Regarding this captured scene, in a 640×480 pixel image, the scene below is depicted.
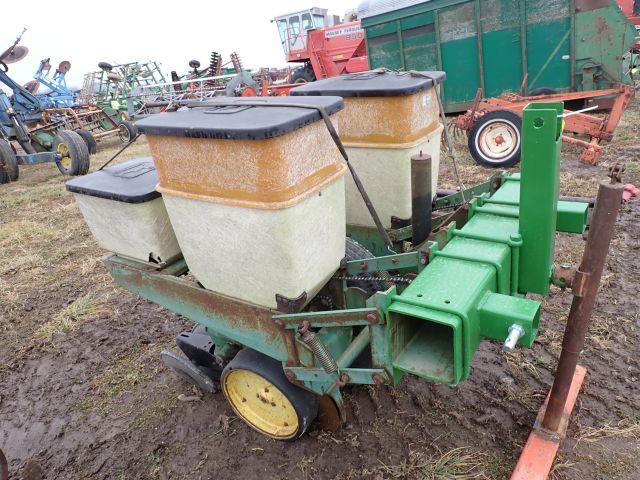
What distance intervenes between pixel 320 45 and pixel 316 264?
478 inches

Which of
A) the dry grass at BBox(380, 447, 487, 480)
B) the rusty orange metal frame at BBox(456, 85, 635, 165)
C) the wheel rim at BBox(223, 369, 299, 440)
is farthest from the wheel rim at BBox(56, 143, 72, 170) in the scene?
the dry grass at BBox(380, 447, 487, 480)

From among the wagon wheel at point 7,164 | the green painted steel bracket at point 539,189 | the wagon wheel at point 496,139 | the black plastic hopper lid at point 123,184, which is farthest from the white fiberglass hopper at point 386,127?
the wagon wheel at point 7,164

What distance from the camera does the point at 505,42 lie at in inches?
285

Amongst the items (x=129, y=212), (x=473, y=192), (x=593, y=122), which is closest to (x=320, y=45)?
(x=593, y=122)

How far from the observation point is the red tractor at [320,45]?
11906 millimetres

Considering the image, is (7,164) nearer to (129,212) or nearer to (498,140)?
(129,212)

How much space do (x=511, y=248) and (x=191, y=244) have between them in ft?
4.17

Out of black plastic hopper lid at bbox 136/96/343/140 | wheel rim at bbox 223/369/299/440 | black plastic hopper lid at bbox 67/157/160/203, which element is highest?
black plastic hopper lid at bbox 136/96/343/140

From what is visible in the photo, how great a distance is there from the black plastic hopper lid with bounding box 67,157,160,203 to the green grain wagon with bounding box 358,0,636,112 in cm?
652

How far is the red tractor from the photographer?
1191 cm

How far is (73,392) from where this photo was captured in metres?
2.89

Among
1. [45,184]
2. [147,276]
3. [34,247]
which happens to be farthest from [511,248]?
[45,184]

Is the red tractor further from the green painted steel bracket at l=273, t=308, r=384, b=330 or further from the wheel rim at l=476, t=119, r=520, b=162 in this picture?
the green painted steel bracket at l=273, t=308, r=384, b=330

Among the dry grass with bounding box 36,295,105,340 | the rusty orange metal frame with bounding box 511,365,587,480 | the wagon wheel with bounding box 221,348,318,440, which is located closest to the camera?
the rusty orange metal frame with bounding box 511,365,587,480
